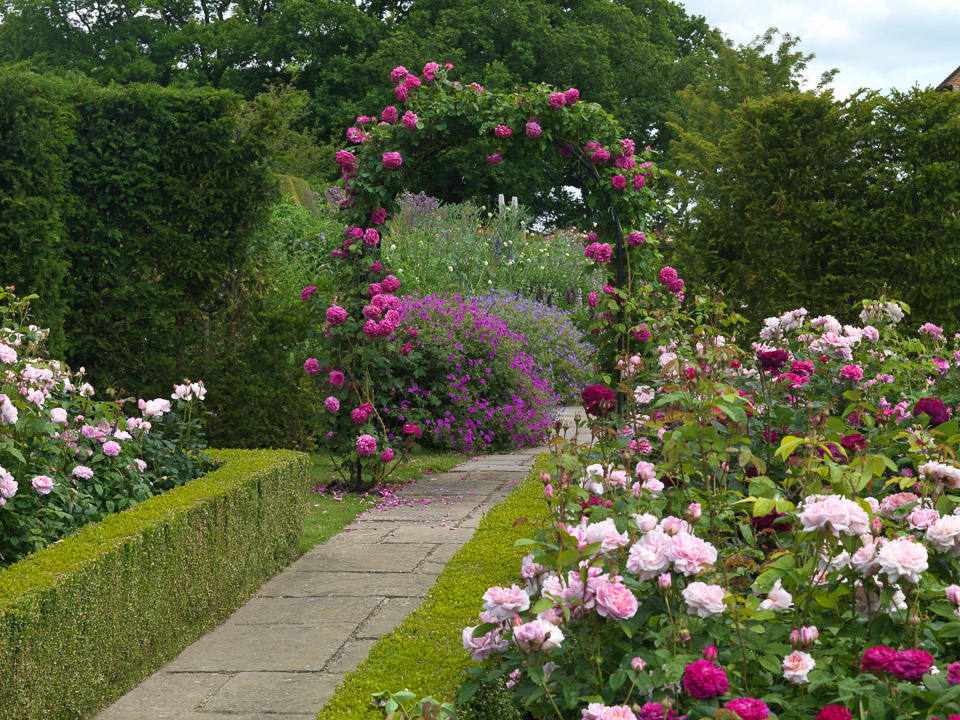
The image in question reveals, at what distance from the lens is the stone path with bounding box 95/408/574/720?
2975mm

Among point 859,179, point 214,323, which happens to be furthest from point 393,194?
point 859,179

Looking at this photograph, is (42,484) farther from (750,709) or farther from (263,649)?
(750,709)

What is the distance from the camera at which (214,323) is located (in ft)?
23.8

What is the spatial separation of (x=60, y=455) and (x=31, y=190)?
3.44m

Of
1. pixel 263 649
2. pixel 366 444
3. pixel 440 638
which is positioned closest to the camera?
pixel 440 638

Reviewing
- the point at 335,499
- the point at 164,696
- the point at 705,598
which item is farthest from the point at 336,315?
the point at 705,598

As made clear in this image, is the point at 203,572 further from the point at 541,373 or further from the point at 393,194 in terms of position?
the point at 541,373

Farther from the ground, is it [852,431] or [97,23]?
[97,23]

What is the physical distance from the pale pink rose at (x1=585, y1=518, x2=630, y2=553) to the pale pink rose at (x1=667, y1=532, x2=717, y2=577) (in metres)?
0.15

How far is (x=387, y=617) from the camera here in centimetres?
379

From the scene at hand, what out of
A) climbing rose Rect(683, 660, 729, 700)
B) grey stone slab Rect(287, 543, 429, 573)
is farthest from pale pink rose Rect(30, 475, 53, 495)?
climbing rose Rect(683, 660, 729, 700)

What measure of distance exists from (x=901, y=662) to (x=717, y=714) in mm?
312

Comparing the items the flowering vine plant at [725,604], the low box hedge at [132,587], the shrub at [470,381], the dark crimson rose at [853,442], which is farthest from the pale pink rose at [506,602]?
the shrub at [470,381]

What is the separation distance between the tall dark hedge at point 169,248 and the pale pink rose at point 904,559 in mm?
6088
